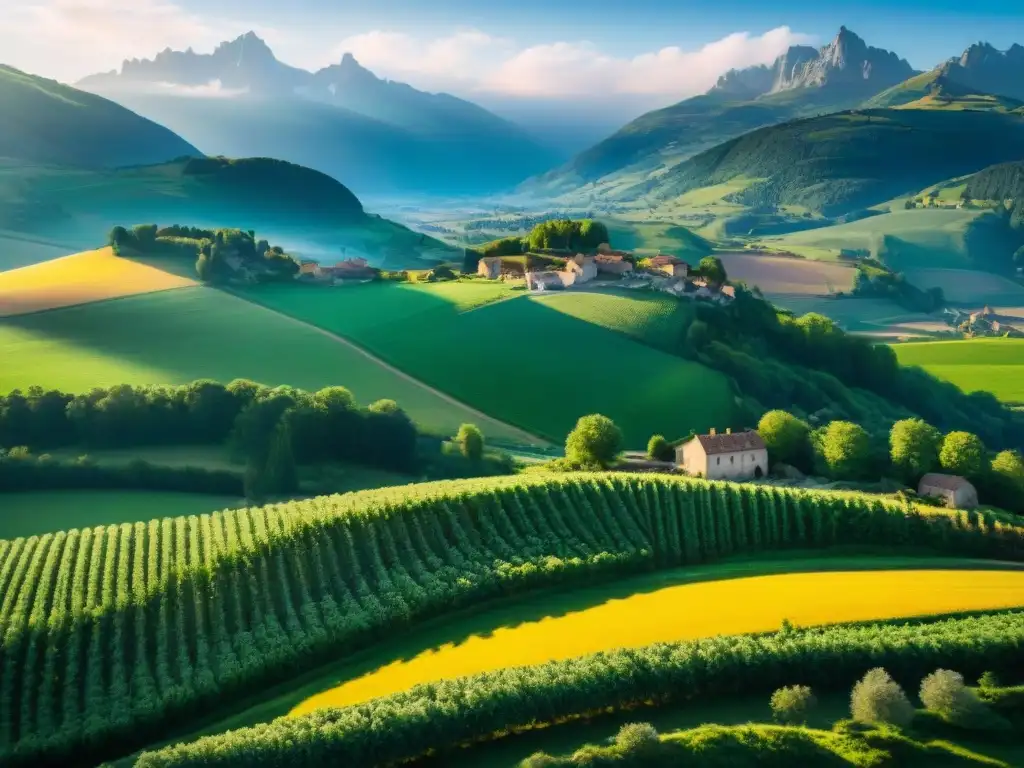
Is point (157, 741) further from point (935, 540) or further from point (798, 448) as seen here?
point (798, 448)

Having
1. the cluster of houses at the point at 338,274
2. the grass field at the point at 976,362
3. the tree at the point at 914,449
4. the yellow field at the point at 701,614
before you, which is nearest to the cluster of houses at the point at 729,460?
the tree at the point at 914,449

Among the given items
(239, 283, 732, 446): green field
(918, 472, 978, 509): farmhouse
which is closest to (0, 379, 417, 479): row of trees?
(239, 283, 732, 446): green field

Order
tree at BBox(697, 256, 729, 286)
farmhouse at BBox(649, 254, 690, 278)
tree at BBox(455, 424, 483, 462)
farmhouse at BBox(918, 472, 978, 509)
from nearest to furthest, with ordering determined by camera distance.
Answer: farmhouse at BBox(918, 472, 978, 509) < tree at BBox(455, 424, 483, 462) < farmhouse at BBox(649, 254, 690, 278) < tree at BBox(697, 256, 729, 286)

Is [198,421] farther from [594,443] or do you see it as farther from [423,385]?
[594,443]

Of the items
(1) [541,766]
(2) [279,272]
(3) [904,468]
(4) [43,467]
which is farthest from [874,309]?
(1) [541,766]

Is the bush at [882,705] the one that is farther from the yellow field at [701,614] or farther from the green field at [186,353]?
the green field at [186,353]

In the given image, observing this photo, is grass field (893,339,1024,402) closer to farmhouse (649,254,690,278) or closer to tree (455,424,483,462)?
farmhouse (649,254,690,278)
